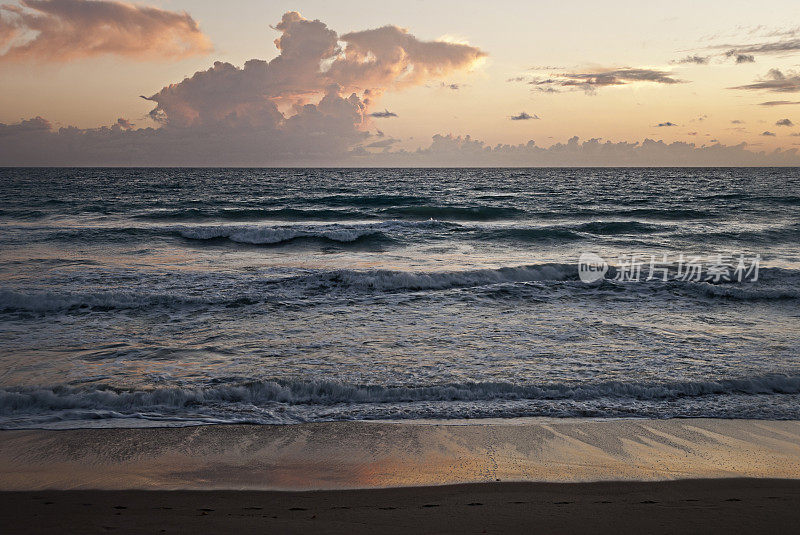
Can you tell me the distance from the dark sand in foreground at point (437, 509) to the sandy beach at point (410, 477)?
14 mm

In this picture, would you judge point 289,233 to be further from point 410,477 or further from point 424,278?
point 410,477

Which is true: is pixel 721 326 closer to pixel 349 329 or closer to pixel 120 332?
pixel 349 329

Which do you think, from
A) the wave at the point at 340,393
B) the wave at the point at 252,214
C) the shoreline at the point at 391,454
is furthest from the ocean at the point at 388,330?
the wave at the point at 252,214

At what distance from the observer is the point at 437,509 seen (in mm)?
3678

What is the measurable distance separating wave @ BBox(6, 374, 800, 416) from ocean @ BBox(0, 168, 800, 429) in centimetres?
2

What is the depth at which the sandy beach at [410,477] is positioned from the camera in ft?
11.6

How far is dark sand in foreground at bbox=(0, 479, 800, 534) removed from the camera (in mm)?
3461

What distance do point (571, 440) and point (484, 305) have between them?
18.0ft

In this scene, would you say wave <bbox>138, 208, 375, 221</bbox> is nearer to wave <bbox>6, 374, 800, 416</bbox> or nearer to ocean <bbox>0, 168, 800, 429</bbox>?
ocean <bbox>0, 168, 800, 429</bbox>

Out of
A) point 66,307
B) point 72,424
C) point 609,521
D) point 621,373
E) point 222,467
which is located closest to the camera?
point 609,521

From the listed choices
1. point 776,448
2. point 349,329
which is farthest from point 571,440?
point 349,329

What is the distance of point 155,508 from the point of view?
370 centimetres

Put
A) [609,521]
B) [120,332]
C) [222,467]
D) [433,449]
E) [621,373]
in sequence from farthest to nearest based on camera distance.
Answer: [120,332] → [621,373] → [433,449] → [222,467] → [609,521]

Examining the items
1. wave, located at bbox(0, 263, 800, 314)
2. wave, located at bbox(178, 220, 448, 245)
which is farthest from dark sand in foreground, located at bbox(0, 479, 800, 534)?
wave, located at bbox(178, 220, 448, 245)
